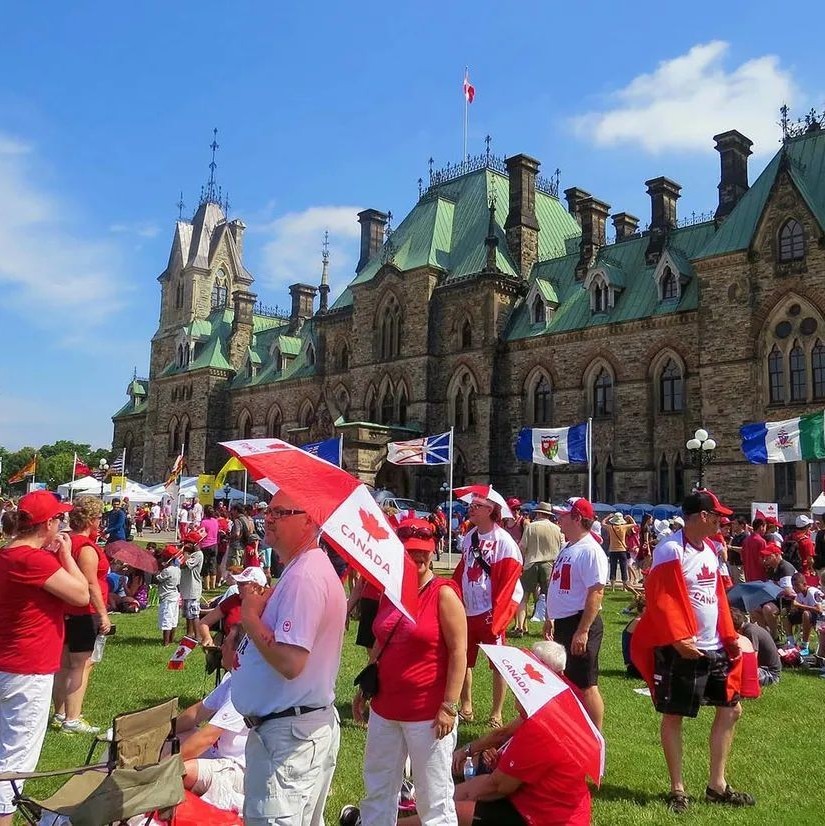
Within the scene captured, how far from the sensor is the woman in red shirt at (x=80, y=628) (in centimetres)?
684

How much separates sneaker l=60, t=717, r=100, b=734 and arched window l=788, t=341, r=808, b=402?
947 inches

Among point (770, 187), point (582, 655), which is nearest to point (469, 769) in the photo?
point (582, 655)

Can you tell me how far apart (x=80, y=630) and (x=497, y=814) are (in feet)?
14.7

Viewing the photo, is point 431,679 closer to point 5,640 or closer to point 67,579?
point 67,579

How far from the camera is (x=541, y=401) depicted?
33.5 metres

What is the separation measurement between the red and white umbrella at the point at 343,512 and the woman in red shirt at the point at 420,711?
0.79m

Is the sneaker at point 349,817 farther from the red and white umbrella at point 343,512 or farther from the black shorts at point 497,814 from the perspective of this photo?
the red and white umbrella at point 343,512

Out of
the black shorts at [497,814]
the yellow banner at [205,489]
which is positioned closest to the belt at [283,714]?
the black shorts at [497,814]

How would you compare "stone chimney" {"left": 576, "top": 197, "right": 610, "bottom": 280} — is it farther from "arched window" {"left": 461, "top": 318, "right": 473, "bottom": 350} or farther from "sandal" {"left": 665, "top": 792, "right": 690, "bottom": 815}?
"sandal" {"left": 665, "top": 792, "right": 690, "bottom": 815}

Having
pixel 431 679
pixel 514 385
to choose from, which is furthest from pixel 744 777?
pixel 514 385

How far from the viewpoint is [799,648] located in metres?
12.0

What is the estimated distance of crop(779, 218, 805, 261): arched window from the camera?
1015 inches

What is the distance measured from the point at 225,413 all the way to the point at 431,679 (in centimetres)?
4971

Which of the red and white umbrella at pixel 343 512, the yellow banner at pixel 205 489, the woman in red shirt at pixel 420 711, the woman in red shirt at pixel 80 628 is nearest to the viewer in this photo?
the red and white umbrella at pixel 343 512
